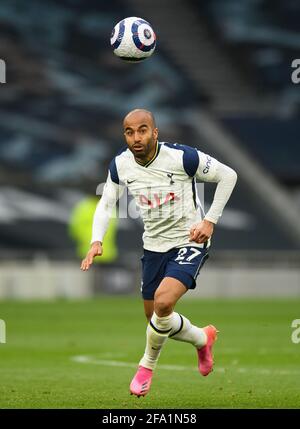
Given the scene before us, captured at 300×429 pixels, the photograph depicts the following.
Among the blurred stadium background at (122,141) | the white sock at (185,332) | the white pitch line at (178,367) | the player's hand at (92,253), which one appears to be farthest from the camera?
the blurred stadium background at (122,141)

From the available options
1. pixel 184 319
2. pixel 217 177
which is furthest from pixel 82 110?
pixel 217 177

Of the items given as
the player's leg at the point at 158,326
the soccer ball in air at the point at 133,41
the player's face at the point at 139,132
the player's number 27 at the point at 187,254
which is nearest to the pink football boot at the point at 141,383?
the player's leg at the point at 158,326

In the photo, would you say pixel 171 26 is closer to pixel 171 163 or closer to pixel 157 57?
pixel 157 57

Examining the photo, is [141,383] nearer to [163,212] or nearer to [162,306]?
[162,306]

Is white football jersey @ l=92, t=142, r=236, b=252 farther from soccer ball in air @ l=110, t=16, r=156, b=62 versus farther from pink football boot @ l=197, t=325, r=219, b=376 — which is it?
pink football boot @ l=197, t=325, r=219, b=376

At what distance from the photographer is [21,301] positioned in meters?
21.5

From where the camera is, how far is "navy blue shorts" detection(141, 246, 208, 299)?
25.7ft

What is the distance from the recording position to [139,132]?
25.2 feet

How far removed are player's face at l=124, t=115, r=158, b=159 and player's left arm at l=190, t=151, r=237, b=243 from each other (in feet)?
1.44

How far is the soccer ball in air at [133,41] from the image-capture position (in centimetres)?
820

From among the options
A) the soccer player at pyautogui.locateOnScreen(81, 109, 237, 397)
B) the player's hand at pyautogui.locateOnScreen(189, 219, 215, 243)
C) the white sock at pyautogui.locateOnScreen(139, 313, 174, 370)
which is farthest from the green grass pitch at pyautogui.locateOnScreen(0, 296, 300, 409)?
the player's hand at pyautogui.locateOnScreen(189, 219, 215, 243)

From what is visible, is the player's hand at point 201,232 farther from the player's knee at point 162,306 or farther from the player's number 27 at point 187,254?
the player's knee at point 162,306
